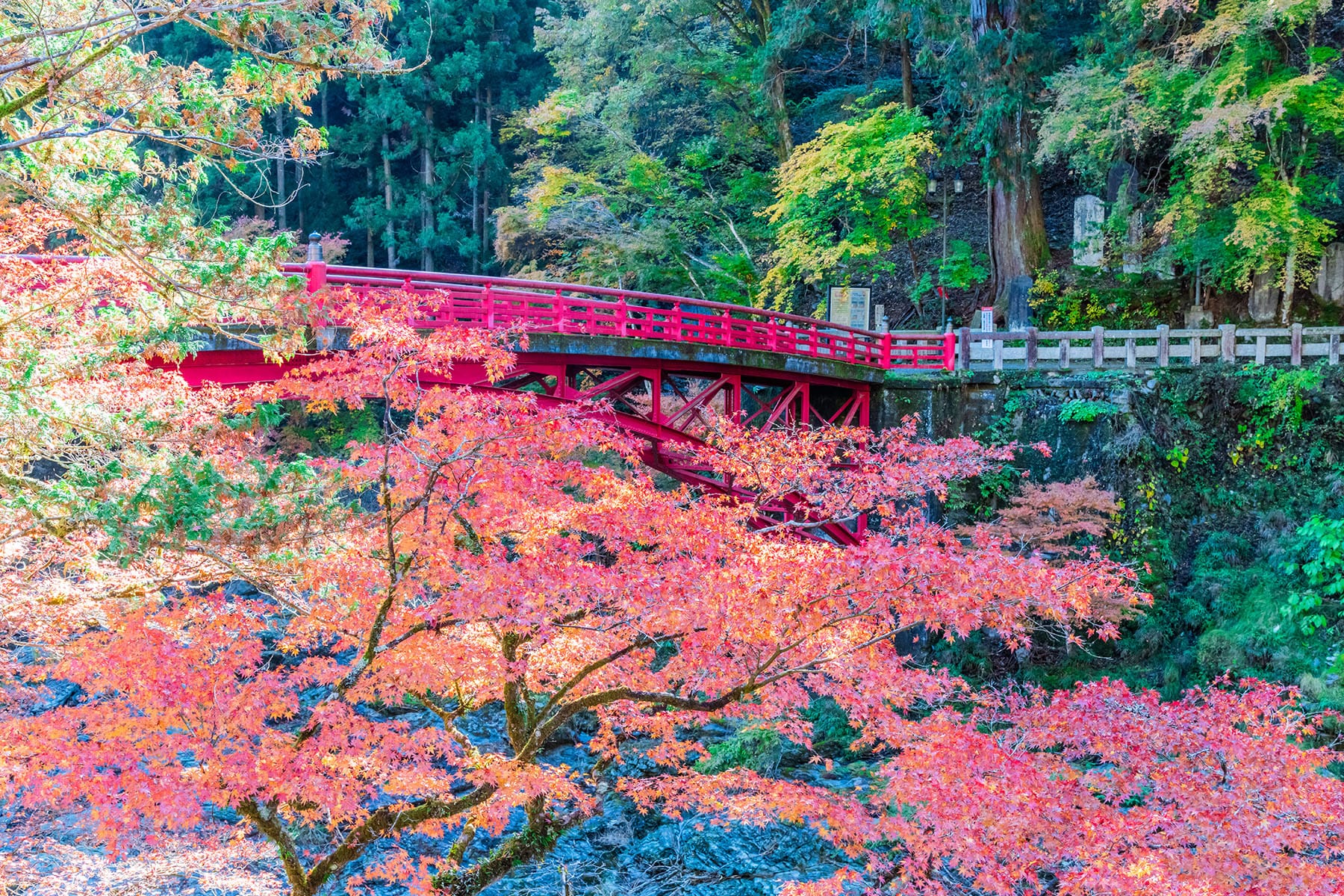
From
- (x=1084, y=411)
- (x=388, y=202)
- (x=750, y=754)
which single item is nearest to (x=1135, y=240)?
(x=1084, y=411)

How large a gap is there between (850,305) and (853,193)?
2.58 meters

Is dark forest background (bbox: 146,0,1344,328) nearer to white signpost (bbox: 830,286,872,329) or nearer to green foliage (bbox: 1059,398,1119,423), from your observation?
white signpost (bbox: 830,286,872,329)

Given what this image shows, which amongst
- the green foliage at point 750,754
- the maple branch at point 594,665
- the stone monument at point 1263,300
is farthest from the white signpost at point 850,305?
the maple branch at point 594,665

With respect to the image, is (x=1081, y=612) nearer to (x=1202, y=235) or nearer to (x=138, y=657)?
(x=138, y=657)

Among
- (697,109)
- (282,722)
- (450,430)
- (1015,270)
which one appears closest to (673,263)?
(697,109)

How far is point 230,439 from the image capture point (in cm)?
689

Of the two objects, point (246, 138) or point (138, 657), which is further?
point (138, 657)

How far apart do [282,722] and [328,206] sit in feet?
65.2

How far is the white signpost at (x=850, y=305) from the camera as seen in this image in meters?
21.5

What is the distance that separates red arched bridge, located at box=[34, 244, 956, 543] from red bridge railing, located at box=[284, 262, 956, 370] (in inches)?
1.1

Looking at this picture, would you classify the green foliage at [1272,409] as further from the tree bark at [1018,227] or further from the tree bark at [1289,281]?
the tree bark at [1018,227]

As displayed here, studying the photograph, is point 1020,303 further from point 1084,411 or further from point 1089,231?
point 1084,411

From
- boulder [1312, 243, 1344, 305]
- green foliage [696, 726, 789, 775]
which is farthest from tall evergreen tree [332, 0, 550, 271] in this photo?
boulder [1312, 243, 1344, 305]

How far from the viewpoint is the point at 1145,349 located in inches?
647
